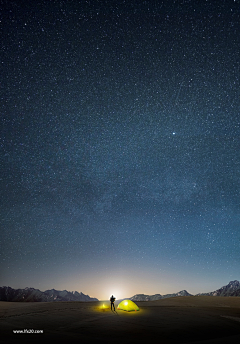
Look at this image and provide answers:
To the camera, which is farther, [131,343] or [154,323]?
[154,323]

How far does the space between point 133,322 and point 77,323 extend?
4.22 metres

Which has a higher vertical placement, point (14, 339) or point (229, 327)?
point (14, 339)

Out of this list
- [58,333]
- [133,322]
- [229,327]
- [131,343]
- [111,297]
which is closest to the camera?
[131,343]

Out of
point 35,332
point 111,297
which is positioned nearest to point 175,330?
point 35,332

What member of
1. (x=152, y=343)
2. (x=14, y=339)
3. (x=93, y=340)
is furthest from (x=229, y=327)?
(x=14, y=339)

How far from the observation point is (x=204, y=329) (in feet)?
51.4

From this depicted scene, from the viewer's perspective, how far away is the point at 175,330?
15.1 metres

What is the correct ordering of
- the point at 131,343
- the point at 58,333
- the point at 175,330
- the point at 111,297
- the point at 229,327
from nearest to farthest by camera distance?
the point at 131,343 → the point at 58,333 → the point at 175,330 → the point at 229,327 → the point at 111,297

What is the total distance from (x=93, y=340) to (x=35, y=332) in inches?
164

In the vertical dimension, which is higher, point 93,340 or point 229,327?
point 93,340

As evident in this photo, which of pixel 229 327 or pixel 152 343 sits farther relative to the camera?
pixel 229 327

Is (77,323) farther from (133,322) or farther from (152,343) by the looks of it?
(152,343)

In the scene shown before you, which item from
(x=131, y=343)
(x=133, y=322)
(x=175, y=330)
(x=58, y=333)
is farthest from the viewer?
(x=133, y=322)

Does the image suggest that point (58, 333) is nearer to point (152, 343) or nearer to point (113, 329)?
point (113, 329)
